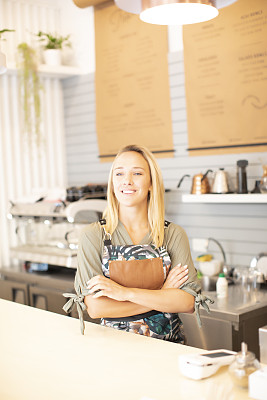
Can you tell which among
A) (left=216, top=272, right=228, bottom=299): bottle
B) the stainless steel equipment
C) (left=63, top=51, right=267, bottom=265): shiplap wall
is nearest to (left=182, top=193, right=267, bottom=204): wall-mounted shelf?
(left=63, top=51, right=267, bottom=265): shiplap wall

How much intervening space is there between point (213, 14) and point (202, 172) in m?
1.79

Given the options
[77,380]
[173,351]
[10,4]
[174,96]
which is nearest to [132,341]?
[173,351]

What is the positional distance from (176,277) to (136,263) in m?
0.19

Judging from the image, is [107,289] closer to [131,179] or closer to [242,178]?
[131,179]

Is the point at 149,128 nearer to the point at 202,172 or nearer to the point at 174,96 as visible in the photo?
the point at 174,96

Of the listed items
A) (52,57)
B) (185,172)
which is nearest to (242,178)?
(185,172)

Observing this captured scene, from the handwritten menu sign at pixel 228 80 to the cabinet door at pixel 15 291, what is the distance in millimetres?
1735

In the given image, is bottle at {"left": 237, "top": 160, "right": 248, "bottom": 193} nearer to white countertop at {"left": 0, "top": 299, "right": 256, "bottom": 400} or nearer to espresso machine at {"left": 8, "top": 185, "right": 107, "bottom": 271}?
espresso machine at {"left": 8, "top": 185, "right": 107, "bottom": 271}

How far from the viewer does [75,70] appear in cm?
489

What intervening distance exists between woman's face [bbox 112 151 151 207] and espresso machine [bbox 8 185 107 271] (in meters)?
1.57

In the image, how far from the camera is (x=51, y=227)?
4.36 metres

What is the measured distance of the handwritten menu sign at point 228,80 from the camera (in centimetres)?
351

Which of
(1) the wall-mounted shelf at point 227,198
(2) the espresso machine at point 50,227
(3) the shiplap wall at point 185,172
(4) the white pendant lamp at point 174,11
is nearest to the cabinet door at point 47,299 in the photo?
(2) the espresso machine at point 50,227

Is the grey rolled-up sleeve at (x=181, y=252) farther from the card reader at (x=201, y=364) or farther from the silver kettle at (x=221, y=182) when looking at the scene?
the silver kettle at (x=221, y=182)
